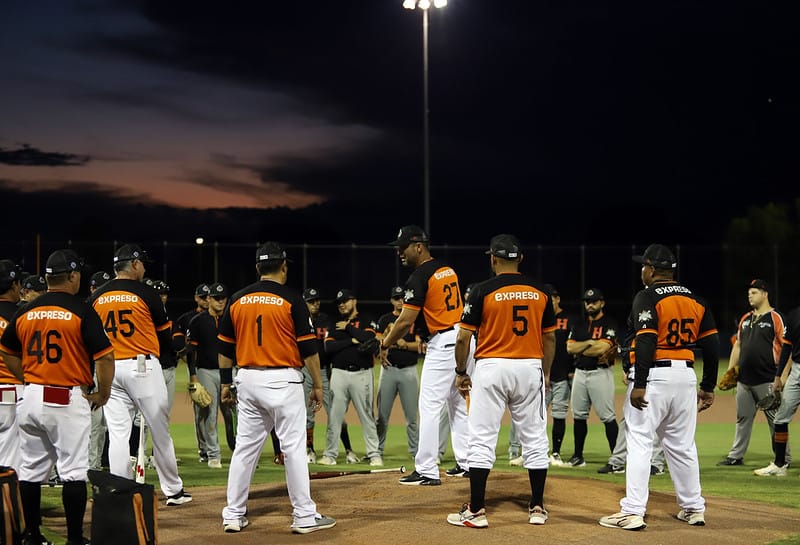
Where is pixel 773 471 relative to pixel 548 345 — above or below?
below

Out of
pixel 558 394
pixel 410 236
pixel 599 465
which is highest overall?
pixel 410 236

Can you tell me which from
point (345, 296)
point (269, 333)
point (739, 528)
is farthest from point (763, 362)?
point (269, 333)

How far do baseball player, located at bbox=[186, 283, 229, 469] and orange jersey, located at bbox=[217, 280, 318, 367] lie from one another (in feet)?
13.9

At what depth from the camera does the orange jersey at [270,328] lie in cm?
708

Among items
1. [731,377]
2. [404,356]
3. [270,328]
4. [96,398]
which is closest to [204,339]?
[404,356]

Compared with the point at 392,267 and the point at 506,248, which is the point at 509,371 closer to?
the point at 506,248

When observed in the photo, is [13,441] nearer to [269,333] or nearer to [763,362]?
[269,333]

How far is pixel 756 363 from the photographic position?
1131cm

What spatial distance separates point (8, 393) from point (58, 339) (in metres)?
1.24

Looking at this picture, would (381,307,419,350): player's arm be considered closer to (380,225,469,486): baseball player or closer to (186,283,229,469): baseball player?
(380,225,469,486): baseball player

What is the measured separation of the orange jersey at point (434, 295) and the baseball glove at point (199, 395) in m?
3.43

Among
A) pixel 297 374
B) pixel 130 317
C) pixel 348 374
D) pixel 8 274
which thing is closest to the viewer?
pixel 297 374

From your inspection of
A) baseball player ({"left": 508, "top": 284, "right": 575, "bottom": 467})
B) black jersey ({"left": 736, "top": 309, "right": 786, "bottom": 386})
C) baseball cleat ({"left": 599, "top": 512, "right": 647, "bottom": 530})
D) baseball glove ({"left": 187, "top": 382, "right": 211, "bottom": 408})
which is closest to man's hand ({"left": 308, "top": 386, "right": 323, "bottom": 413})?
baseball cleat ({"left": 599, "top": 512, "right": 647, "bottom": 530})

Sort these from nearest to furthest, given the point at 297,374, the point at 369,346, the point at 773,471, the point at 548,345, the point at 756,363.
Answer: the point at 297,374 < the point at 548,345 < the point at 773,471 < the point at 756,363 < the point at 369,346
